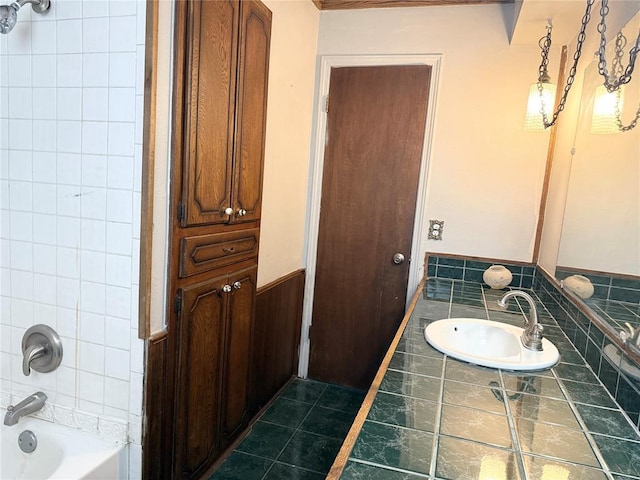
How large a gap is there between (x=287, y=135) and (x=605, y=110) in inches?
57.4

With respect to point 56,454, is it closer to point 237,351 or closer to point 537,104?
point 237,351

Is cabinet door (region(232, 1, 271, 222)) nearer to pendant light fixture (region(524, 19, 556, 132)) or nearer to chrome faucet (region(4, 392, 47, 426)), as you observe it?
chrome faucet (region(4, 392, 47, 426))

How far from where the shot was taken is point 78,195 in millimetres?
1333

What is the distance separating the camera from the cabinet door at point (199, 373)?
1503 millimetres

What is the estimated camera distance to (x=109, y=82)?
1257 millimetres

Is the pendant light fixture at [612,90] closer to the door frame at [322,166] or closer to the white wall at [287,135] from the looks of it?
the door frame at [322,166]

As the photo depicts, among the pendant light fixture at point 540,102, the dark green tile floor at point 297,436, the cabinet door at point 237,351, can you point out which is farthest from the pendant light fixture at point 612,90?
the dark green tile floor at point 297,436

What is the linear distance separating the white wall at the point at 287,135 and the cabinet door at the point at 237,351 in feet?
0.76

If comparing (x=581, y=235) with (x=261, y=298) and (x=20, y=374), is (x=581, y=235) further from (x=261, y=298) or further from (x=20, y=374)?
(x=20, y=374)

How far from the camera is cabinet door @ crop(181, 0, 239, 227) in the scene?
1341 millimetres

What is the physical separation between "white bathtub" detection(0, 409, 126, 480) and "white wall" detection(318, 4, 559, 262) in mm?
1921

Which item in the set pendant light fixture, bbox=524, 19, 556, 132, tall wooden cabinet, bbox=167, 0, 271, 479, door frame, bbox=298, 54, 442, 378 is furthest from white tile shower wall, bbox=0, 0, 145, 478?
pendant light fixture, bbox=524, 19, 556, 132

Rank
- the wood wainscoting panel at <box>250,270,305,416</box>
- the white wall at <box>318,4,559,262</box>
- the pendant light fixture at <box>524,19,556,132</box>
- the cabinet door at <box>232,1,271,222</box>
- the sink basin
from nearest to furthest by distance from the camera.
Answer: the sink basin → the cabinet door at <box>232,1,271,222</box> → the pendant light fixture at <box>524,19,556,132</box> → the wood wainscoting panel at <box>250,270,305,416</box> → the white wall at <box>318,4,559,262</box>

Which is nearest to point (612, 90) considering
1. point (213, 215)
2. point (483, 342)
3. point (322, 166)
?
point (483, 342)
